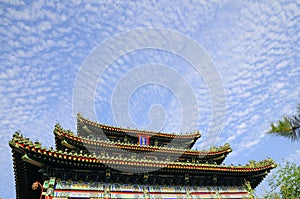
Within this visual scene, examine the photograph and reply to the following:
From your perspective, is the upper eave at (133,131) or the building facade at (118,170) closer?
the building facade at (118,170)

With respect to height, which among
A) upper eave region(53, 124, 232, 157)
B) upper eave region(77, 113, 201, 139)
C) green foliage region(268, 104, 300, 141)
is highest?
upper eave region(77, 113, 201, 139)

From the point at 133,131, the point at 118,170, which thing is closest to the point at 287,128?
the point at 118,170

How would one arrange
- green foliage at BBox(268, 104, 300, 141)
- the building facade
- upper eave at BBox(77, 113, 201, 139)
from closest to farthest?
green foliage at BBox(268, 104, 300, 141) → the building facade → upper eave at BBox(77, 113, 201, 139)

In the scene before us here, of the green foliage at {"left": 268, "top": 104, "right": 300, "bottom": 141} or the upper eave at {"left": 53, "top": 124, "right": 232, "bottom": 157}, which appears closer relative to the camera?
the green foliage at {"left": 268, "top": 104, "right": 300, "bottom": 141}

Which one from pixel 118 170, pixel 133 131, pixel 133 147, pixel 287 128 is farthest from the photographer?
pixel 133 131

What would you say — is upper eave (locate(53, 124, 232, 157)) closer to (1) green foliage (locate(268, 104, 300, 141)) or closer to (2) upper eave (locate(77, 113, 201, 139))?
(2) upper eave (locate(77, 113, 201, 139))

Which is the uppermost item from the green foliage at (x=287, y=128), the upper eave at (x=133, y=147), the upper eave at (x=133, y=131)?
the upper eave at (x=133, y=131)

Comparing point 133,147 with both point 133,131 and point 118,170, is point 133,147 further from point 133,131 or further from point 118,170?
point 118,170

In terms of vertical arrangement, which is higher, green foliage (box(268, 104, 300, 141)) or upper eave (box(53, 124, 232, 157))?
upper eave (box(53, 124, 232, 157))

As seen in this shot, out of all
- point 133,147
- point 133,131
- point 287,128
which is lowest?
point 287,128

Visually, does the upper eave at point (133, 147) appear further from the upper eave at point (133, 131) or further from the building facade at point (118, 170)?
the upper eave at point (133, 131)

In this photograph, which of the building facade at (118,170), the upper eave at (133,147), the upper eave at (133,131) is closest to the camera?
the building facade at (118,170)

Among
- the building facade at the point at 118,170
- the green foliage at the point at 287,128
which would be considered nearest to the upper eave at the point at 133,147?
the building facade at the point at 118,170

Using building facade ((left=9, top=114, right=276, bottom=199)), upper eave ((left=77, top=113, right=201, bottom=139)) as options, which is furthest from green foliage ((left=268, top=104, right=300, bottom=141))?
upper eave ((left=77, top=113, right=201, bottom=139))
